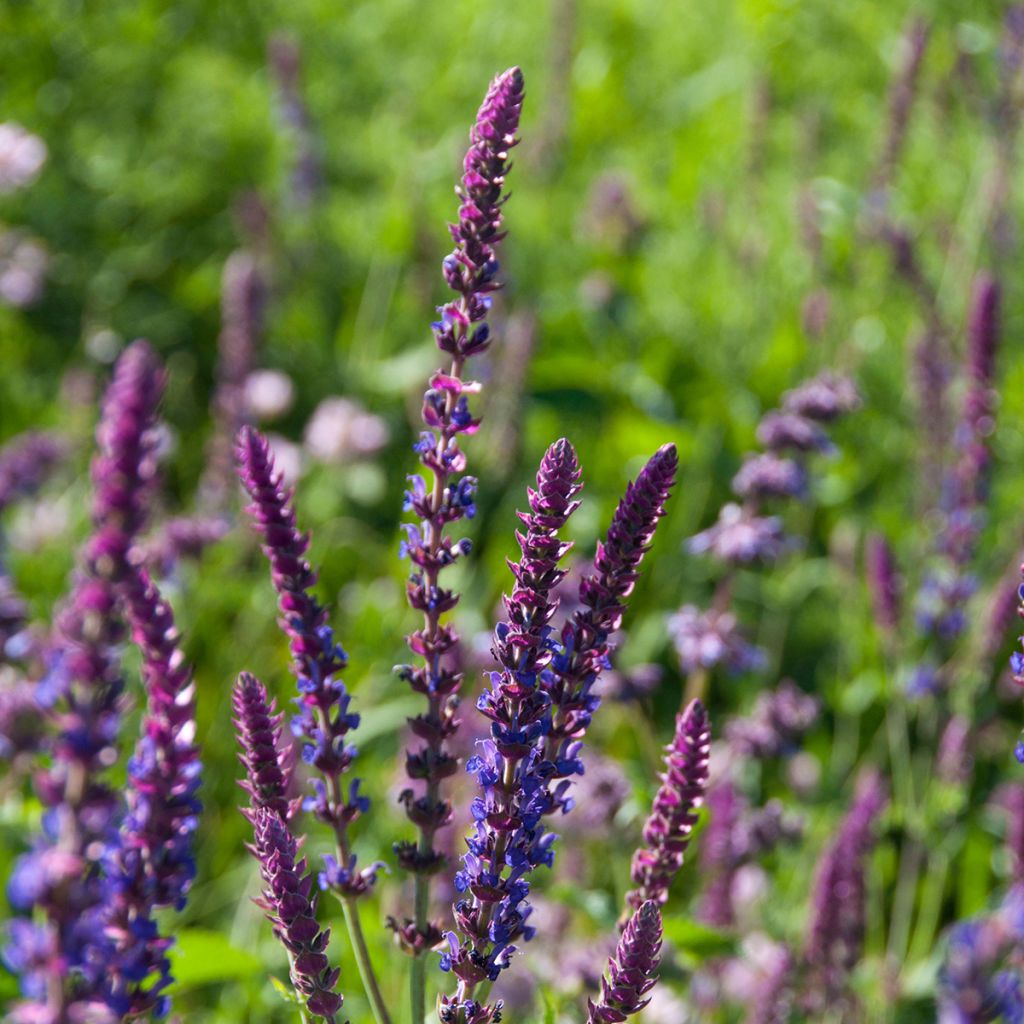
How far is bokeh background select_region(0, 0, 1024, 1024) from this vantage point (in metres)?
3.73

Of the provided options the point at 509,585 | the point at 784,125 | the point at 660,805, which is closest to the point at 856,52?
the point at 784,125

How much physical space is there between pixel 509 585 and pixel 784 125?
4.53 metres

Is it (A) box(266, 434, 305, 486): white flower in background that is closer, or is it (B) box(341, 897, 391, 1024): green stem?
(B) box(341, 897, 391, 1024): green stem

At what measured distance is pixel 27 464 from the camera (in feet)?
12.7

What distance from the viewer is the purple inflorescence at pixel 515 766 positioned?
1.21 m

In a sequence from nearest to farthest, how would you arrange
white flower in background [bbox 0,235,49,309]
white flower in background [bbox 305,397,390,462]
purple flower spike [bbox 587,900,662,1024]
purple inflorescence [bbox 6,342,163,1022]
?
purple inflorescence [bbox 6,342,163,1022] → purple flower spike [bbox 587,900,662,1024] → white flower in background [bbox 305,397,390,462] → white flower in background [bbox 0,235,49,309]

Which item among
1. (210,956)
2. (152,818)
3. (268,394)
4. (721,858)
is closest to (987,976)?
(721,858)

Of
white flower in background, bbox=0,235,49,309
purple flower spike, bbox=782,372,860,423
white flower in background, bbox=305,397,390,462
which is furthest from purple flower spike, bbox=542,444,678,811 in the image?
white flower in background, bbox=0,235,49,309

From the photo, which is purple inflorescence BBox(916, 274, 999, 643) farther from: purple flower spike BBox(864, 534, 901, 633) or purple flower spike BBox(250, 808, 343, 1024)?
purple flower spike BBox(250, 808, 343, 1024)

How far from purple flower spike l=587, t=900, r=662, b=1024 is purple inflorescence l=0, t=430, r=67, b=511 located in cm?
264

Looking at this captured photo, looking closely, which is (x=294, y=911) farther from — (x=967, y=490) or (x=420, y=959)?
(x=967, y=490)

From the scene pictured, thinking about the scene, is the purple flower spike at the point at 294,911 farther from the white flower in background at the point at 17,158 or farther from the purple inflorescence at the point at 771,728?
the white flower in background at the point at 17,158

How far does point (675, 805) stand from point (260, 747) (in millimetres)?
468

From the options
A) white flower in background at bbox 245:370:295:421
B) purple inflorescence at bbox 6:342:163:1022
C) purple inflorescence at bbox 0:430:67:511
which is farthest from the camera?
white flower in background at bbox 245:370:295:421
